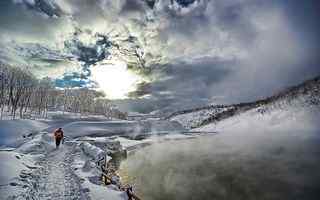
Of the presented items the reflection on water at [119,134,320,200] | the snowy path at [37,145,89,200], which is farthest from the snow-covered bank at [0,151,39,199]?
the reflection on water at [119,134,320,200]

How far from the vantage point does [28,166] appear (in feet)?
60.4

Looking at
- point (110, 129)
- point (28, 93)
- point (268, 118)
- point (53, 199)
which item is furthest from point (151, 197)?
point (268, 118)

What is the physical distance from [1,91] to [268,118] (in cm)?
13765

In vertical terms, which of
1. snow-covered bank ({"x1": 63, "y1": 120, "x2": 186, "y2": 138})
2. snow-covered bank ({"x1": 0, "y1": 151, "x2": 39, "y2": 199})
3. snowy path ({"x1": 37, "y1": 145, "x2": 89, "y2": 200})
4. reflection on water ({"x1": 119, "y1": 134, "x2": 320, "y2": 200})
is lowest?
reflection on water ({"x1": 119, "y1": 134, "x2": 320, "y2": 200})

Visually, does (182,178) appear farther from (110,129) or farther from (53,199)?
(110,129)

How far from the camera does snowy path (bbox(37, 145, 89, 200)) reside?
13.4 meters

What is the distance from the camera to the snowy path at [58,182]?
43.8ft

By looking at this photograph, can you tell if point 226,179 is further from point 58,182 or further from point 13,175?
point 13,175

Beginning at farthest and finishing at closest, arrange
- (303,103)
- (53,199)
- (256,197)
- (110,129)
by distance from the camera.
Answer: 1. (303,103)
2. (110,129)
3. (256,197)
4. (53,199)

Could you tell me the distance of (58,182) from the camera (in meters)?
15.8

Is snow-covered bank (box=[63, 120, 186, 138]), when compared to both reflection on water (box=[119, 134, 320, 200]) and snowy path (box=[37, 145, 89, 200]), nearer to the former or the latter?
reflection on water (box=[119, 134, 320, 200])

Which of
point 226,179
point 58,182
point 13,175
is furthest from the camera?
point 226,179

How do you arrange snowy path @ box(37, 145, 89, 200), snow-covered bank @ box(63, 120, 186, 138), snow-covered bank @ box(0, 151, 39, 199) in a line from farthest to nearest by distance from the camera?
snow-covered bank @ box(63, 120, 186, 138) → snowy path @ box(37, 145, 89, 200) → snow-covered bank @ box(0, 151, 39, 199)

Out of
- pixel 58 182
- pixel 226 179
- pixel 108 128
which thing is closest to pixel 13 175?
pixel 58 182
